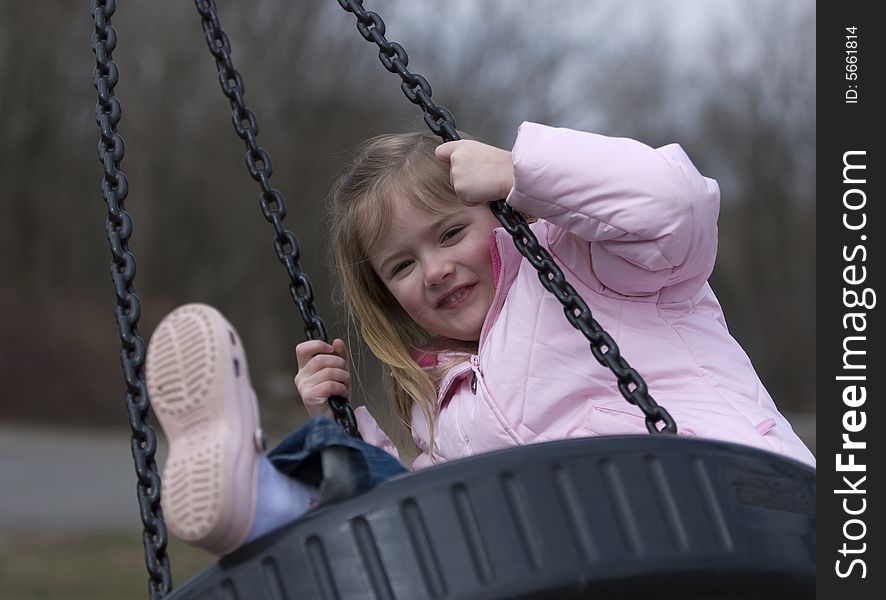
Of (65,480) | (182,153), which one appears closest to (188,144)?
(182,153)

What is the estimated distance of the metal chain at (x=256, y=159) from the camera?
51.0 inches

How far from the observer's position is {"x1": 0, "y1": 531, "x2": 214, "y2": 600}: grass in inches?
176

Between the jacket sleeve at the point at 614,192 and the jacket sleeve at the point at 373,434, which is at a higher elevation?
the jacket sleeve at the point at 614,192

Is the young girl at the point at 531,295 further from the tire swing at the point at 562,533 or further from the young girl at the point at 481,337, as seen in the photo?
the tire swing at the point at 562,533

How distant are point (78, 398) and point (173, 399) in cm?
898

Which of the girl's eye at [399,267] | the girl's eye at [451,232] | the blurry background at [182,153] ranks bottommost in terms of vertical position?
the girl's eye at [399,267]

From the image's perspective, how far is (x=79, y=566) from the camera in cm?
486

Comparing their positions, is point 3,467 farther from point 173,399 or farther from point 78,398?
point 173,399

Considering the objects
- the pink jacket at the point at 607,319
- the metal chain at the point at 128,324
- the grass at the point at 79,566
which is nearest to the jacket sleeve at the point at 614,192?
the pink jacket at the point at 607,319

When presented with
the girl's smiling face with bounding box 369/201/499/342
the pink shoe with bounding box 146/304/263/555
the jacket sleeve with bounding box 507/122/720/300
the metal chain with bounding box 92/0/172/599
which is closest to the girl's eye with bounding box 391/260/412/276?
the girl's smiling face with bounding box 369/201/499/342

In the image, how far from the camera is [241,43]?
11320 mm

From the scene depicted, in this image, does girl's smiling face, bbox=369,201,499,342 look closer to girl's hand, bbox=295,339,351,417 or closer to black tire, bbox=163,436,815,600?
girl's hand, bbox=295,339,351,417

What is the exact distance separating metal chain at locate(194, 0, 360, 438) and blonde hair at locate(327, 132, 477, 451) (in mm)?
293

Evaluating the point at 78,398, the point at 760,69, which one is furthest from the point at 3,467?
the point at 760,69
